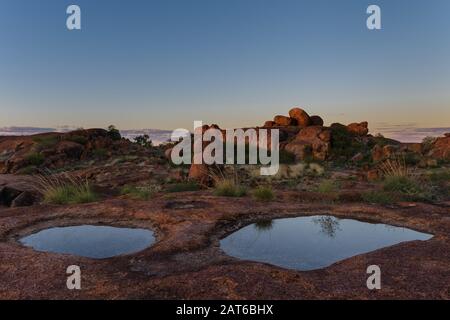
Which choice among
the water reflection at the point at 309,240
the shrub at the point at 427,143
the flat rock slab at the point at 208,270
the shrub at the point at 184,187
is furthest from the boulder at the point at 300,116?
the water reflection at the point at 309,240

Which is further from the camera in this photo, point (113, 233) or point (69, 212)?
point (69, 212)

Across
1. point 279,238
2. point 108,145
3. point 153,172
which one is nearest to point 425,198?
point 279,238

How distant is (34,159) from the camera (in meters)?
26.9

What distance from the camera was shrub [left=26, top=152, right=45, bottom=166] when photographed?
87.1ft

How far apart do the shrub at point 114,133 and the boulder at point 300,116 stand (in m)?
17.9

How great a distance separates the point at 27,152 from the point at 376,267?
94.0ft

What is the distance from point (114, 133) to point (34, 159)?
469 inches

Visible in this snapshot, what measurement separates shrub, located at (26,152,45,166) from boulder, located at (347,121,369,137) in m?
26.6

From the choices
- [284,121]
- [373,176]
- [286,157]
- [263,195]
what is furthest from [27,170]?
[284,121]

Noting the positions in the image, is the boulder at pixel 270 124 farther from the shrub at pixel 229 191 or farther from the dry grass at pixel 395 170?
the shrub at pixel 229 191

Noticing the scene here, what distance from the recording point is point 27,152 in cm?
2884
